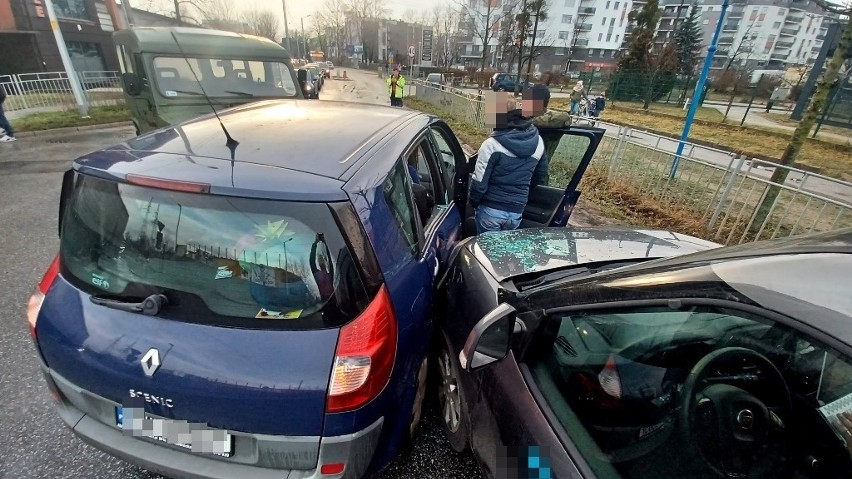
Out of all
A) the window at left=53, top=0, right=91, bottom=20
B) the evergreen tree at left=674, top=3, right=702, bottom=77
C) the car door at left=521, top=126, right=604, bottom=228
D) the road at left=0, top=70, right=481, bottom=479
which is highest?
the evergreen tree at left=674, top=3, right=702, bottom=77

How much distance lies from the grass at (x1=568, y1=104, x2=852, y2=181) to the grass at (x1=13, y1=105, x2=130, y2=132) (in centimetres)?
1796

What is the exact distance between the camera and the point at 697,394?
1.10 meters

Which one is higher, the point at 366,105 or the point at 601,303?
the point at 366,105

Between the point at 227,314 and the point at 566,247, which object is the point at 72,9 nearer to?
the point at 227,314

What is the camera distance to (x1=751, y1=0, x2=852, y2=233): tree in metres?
4.04

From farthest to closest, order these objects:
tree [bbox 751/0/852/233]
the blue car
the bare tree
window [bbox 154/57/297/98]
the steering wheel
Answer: the bare tree, window [bbox 154/57/297/98], tree [bbox 751/0/852/233], the blue car, the steering wheel

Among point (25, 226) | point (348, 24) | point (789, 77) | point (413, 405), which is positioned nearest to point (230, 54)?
point (25, 226)

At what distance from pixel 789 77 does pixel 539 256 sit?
142 feet

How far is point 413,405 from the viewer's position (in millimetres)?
1950

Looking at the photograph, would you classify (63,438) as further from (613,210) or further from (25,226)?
(613,210)

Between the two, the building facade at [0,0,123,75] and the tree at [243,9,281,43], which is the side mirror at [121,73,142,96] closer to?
the building facade at [0,0,123,75]

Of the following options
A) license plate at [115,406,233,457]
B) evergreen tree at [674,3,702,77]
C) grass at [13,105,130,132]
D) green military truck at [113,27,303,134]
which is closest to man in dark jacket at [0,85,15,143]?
grass at [13,105,130,132]

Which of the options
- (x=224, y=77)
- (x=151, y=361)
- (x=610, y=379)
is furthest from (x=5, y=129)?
(x=610, y=379)

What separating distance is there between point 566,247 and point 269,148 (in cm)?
183
